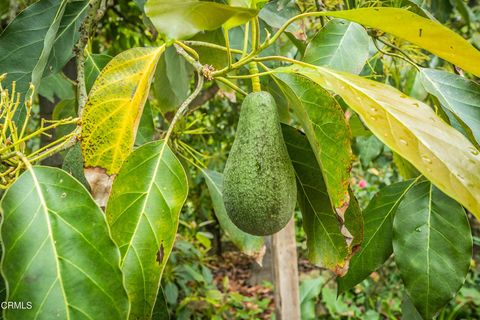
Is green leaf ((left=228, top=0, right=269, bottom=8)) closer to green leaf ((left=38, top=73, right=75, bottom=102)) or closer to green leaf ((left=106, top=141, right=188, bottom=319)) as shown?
green leaf ((left=106, top=141, right=188, bottom=319))

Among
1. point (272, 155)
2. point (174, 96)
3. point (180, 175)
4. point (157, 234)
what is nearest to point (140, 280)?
point (157, 234)

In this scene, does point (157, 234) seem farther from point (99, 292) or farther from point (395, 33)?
point (395, 33)

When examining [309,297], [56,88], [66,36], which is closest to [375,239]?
[66,36]

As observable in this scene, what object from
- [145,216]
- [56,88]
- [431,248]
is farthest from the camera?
[56,88]

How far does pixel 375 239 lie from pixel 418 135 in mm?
557

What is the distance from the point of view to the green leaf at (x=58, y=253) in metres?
0.57

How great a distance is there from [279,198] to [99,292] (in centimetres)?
32

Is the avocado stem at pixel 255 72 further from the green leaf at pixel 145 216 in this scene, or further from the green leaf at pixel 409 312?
the green leaf at pixel 409 312

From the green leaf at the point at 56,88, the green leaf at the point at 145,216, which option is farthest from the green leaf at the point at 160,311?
the green leaf at the point at 56,88

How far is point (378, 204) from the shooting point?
1.15 m

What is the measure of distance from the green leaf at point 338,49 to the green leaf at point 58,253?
0.59m

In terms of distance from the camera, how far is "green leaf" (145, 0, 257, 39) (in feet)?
1.96

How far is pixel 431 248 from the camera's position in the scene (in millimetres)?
990

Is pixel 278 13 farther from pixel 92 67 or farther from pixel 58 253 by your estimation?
pixel 58 253
